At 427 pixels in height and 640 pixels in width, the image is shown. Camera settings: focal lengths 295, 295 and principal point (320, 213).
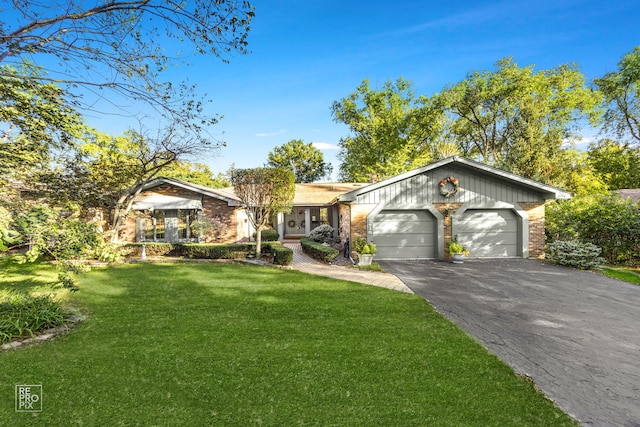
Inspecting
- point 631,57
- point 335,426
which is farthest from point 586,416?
point 631,57

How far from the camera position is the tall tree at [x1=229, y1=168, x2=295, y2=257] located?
13453 millimetres

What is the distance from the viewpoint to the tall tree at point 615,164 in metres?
30.0

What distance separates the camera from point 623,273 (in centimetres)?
1036

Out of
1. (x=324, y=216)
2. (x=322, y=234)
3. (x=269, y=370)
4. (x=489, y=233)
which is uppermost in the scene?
(x=324, y=216)

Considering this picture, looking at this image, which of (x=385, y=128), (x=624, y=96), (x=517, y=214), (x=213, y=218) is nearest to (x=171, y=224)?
(x=213, y=218)

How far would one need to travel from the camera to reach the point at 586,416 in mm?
3145

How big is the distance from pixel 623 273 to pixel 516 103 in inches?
856

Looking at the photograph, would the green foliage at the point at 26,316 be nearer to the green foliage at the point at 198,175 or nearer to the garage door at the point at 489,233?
the garage door at the point at 489,233

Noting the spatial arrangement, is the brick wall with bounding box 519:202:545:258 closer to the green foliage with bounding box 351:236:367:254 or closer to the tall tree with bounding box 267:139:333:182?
the green foliage with bounding box 351:236:367:254

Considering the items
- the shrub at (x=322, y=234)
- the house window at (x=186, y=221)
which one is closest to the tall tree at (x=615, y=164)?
the shrub at (x=322, y=234)

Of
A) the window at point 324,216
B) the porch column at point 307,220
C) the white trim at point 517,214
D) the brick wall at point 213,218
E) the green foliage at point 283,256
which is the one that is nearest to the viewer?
the green foliage at point 283,256

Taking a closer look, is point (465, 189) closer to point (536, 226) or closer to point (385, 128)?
point (536, 226)

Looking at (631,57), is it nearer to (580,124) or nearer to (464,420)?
(580,124)

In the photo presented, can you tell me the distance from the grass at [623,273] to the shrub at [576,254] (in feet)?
1.31
